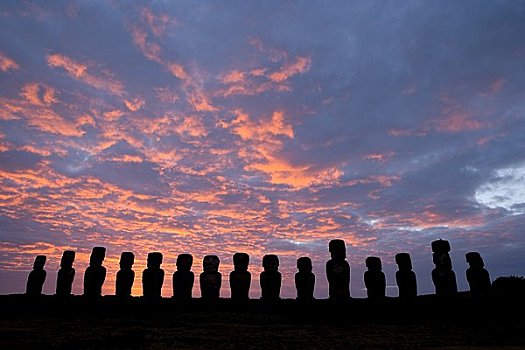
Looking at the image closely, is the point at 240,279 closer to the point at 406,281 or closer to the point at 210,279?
the point at 210,279

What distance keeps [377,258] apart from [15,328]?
1254 centimetres

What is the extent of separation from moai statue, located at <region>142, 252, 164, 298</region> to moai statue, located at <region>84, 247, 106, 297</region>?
205 cm

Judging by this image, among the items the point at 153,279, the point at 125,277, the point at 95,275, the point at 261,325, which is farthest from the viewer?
the point at 95,275

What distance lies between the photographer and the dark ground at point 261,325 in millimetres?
7391

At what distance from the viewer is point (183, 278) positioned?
16625 mm

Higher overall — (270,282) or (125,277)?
(125,277)

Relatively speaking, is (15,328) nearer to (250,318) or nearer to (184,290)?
(250,318)

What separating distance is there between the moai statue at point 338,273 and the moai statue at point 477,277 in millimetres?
4813

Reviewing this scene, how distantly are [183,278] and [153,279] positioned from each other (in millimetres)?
1251

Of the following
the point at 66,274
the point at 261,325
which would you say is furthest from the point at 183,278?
the point at 261,325

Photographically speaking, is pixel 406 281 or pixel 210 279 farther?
pixel 406 281

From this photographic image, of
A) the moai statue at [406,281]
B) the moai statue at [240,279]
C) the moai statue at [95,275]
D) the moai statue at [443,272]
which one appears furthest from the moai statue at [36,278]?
the moai statue at [443,272]

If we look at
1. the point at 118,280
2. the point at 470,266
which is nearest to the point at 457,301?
the point at 470,266

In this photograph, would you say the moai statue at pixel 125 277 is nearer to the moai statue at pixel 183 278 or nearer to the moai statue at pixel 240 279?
the moai statue at pixel 183 278
